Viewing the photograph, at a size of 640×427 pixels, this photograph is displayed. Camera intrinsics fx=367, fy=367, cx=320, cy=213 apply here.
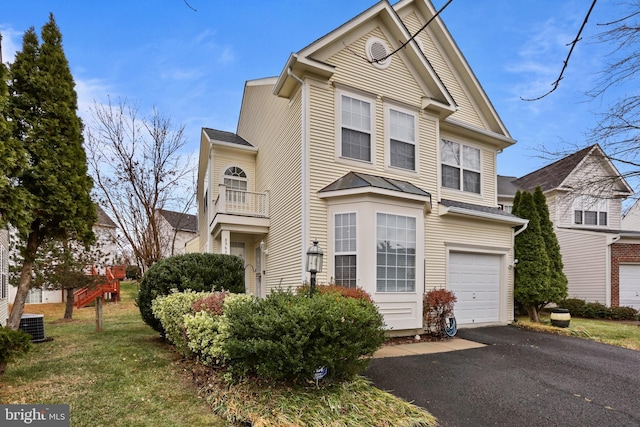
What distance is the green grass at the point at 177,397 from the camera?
4.08m

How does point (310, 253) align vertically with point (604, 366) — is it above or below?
above

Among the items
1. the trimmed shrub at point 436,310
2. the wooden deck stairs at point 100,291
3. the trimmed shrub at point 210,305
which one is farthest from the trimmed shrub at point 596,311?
the wooden deck stairs at point 100,291

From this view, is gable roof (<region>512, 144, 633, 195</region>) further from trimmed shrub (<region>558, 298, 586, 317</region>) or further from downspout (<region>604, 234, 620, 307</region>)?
trimmed shrub (<region>558, 298, 586, 317</region>)

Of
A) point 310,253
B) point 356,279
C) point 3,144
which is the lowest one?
point 356,279

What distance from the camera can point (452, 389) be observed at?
5402 millimetres

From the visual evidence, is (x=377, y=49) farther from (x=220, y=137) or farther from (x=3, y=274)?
(x=3, y=274)

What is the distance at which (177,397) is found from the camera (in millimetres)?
4730

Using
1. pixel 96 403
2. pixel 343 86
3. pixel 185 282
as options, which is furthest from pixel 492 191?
pixel 96 403

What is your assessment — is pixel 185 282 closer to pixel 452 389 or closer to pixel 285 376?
pixel 285 376

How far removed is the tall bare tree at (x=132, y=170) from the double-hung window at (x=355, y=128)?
8.24 metres

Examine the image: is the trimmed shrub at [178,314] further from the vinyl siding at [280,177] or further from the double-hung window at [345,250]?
the double-hung window at [345,250]

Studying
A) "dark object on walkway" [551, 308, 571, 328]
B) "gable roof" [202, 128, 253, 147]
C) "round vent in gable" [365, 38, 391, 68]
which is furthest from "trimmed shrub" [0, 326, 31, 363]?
"dark object on walkway" [551, 308, 571, 328]

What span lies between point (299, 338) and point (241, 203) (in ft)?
25.6

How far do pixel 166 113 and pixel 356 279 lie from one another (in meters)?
11.2
